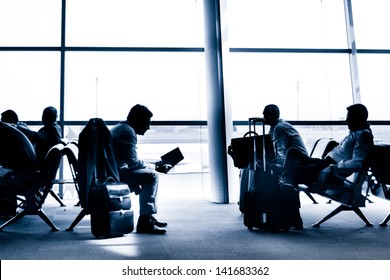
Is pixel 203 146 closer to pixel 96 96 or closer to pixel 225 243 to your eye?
pixel 96 96

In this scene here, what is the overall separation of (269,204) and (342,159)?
2.60 ft

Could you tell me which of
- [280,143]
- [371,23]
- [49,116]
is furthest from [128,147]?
[371,23]

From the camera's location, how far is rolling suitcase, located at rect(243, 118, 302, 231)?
2863 millimetres

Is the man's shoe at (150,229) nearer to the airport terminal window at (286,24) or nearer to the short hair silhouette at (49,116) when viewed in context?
the short hair silhouette at (49,116)

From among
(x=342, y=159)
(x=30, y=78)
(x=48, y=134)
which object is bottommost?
(x=342, y=159)

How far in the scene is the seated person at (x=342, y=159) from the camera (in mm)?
2912

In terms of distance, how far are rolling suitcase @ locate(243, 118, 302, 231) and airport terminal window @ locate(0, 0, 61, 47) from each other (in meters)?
4.06

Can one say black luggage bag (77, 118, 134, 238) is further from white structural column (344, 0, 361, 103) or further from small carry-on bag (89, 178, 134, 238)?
white structural column (344, 0, 361, 103)

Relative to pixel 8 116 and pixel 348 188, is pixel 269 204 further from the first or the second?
pixel 8 116

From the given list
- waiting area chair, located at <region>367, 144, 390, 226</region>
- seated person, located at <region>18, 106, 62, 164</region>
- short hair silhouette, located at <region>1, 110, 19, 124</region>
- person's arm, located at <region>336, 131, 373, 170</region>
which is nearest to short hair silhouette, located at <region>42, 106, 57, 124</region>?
seated person, located at <region>18, 106, 62, 164</region>

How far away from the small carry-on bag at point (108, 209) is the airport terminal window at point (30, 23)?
3.69m

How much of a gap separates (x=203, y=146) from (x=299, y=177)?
2.78m

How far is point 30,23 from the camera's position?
18.1ft
